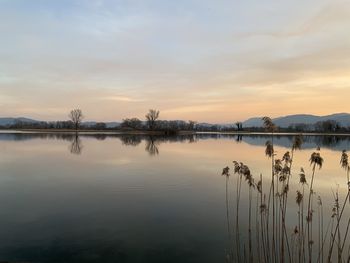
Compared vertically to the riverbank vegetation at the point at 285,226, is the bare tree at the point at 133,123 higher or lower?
higher

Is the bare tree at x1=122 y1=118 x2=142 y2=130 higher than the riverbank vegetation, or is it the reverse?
the bare tree at x1=122 y1=118 x2=142 y2=130

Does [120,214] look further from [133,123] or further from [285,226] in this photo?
[133,123]

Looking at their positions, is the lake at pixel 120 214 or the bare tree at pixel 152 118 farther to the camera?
the bare tree at pixel 152 118

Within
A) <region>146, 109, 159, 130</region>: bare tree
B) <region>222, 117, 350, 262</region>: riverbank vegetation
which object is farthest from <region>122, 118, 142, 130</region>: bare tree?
<region>222, 117, 350, 262</region>: riverbank vegetation

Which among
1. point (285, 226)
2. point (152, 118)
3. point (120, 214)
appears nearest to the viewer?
point (285, 226)

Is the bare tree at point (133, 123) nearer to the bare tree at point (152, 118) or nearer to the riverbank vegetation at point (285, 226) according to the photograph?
the bare tree at point (152, 118)

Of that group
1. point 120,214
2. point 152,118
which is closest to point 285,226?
point 120,214

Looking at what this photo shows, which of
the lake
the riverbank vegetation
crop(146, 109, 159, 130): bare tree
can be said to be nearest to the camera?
the riverbank vegetation

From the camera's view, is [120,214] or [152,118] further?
[152,118]

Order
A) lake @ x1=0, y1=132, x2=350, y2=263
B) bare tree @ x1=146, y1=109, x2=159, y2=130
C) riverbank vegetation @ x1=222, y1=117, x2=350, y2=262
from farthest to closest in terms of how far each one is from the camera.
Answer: bare tree @ x1=146, y1=109, x2=159, y2=130
lake @ x1=0, y1=132, x2=350, y2=263
riverbank vegetation @ x1=222, y1=117, x2=350, y2=262

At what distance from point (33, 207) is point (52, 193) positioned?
61.1 inches

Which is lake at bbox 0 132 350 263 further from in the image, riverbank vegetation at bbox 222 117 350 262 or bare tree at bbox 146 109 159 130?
bare tree at bbox 146 109 159 130

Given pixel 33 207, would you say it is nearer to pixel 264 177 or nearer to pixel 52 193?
pixel 52 193

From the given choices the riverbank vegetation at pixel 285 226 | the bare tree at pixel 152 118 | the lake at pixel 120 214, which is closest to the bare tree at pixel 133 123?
the bare tree at pixel 152 118
